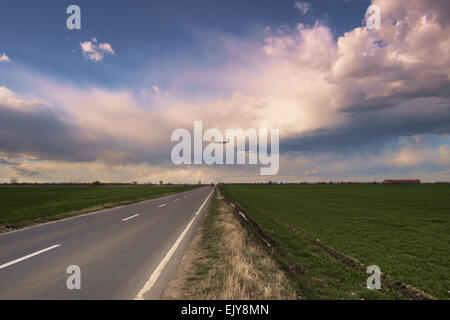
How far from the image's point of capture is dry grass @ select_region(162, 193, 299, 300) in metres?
4.47

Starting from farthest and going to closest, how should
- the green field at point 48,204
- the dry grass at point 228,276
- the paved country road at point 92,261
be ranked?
1. the green field at point 48,204
2. the paved country road at point 92,261
3. the dry grass at point 228,276

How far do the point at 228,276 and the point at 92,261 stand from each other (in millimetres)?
3859

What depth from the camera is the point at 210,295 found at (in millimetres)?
4430

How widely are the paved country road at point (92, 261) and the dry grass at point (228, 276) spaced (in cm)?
40

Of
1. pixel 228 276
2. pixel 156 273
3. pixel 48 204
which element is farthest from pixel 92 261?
pixel 48 204

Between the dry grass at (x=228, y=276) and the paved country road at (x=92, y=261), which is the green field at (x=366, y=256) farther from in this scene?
the paved country road at (x=92, y=261)

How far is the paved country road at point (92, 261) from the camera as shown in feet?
15.0

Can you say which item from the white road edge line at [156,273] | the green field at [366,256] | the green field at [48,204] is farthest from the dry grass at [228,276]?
the green field at [48,204]

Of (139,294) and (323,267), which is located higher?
(139,294)

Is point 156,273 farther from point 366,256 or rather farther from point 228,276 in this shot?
point 366,256
